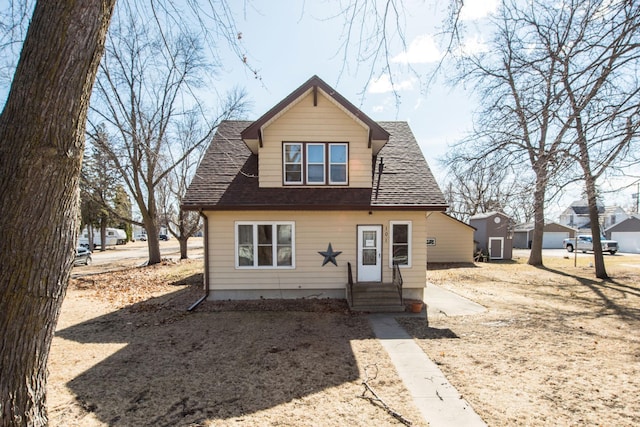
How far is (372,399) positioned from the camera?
14.3 feet

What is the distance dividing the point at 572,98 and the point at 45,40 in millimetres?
7904

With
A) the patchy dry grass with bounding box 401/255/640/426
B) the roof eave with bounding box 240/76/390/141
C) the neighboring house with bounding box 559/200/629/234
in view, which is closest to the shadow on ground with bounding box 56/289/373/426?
the patchy dry grass with bounding box 401/255/640/426

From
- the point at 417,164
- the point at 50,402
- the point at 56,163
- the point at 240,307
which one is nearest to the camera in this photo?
the point at 56,163

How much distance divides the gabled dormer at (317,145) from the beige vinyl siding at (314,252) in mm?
1216

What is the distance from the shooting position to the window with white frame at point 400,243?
1005cm

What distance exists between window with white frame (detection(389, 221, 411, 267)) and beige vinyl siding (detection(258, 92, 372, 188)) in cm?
175

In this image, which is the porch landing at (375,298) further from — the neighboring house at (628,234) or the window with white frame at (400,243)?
the neighboring house at (628,234)

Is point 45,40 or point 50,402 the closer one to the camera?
point 45,40

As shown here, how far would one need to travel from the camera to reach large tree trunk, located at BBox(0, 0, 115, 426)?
226 centimetres

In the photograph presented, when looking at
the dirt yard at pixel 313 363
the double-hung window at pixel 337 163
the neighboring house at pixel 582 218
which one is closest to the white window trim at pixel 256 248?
the dirt yard at pixel 313 363

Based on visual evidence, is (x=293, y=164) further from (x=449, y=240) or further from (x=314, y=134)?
(x=449, y=240)

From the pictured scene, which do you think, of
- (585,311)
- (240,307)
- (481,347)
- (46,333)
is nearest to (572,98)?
(481,347)

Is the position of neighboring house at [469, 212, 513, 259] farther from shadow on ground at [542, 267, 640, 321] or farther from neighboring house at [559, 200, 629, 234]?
neighboring house at [559, 200, 629, 234]

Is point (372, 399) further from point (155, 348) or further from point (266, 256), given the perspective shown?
point (266, 256)
